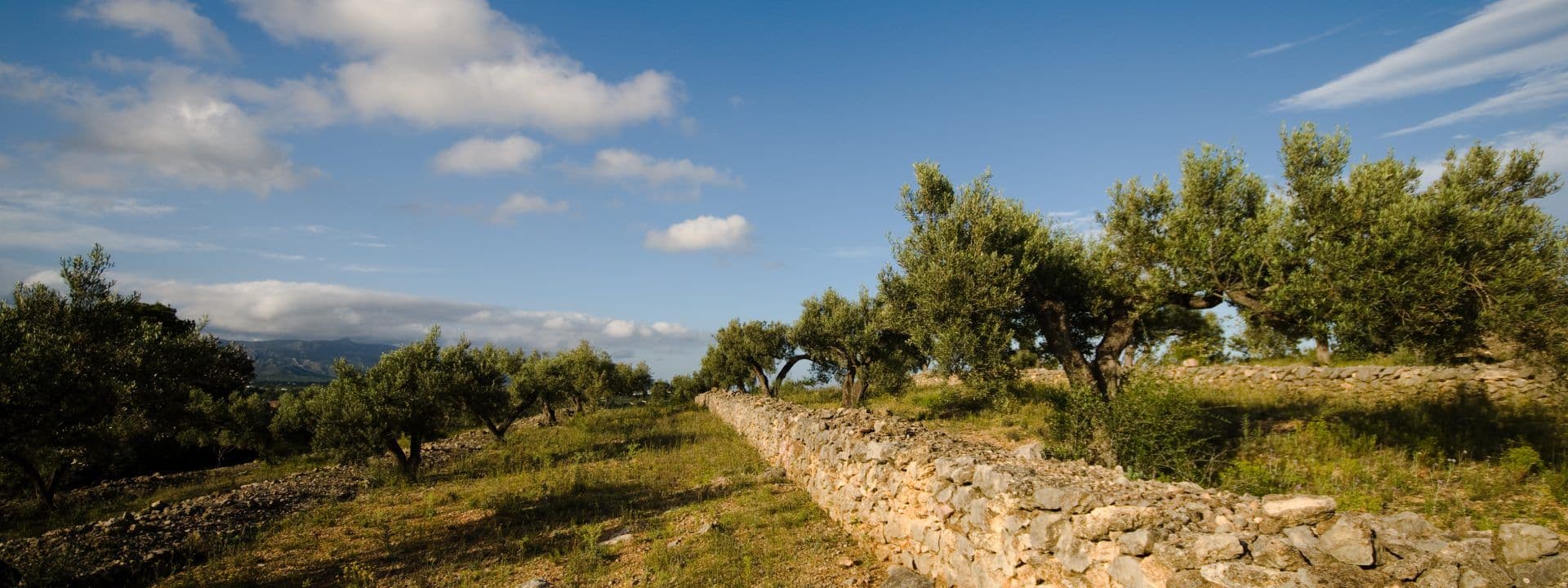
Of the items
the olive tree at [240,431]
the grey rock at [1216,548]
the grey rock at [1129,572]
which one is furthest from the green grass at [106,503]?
the grey rock at [1216,548]

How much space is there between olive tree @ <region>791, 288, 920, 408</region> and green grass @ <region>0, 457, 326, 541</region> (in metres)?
22.6

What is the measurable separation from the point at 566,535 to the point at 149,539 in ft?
26.5

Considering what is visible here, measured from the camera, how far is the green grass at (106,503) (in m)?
14.9

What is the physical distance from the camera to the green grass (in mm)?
14875

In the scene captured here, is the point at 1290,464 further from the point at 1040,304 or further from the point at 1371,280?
the point at 1040,304

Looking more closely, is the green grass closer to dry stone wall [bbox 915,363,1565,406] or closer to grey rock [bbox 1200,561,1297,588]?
grey rock [bbox 1200,561,1297,588]

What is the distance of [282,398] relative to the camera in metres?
26.3

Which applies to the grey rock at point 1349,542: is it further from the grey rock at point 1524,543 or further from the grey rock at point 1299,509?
the grey rock at point 1524,543

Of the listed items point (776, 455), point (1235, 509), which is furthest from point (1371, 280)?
point (776, 455)

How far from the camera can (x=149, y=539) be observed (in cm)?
1157

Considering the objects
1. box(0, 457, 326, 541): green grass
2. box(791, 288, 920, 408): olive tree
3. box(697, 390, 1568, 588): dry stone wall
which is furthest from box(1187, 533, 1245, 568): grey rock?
box(0, 457, 326, 541): green grass

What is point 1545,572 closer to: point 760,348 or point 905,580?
point 905,580

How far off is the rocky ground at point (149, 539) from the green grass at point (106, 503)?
79.4 inches

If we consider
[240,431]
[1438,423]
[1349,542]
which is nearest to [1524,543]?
[1349,542]
